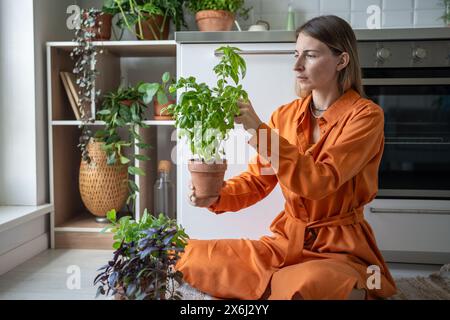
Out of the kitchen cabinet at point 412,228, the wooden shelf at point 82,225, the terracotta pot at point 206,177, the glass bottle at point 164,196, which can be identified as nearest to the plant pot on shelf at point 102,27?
the glass bottle at point 164,196

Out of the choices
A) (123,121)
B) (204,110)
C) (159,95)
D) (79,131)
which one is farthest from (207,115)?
(79,131)

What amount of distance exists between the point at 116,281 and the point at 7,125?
1.36 metres

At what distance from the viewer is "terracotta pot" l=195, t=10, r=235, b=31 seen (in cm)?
205

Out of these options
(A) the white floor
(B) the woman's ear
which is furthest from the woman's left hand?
(A) the white floor

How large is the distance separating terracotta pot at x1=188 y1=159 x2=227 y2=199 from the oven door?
2.79 feet

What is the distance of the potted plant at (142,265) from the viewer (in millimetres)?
979

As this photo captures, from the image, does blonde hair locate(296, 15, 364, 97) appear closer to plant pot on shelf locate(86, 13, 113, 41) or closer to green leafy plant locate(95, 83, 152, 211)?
green leafy plant locate(95, 83, 152, 211)

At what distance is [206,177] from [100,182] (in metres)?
0.98

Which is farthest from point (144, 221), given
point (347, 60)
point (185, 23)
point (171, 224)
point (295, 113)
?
point (185, 23)

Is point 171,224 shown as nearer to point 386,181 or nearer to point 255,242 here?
point 255,242

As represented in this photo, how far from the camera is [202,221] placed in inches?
74.1

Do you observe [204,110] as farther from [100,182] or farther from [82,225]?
[82,225]

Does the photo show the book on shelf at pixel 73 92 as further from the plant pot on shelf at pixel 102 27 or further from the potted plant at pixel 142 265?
the potted plant at pixel 142 265

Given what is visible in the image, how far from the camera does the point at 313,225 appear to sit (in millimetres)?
1400
